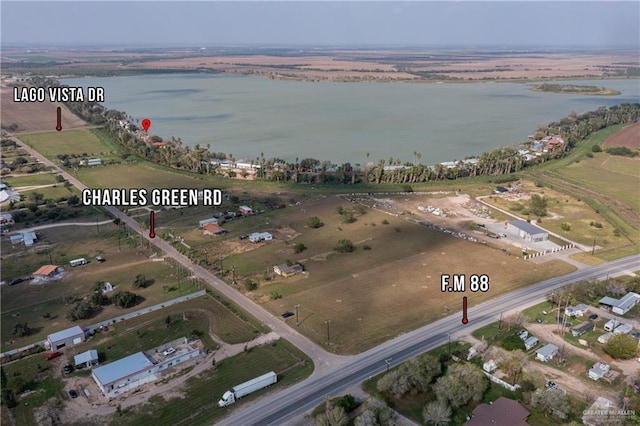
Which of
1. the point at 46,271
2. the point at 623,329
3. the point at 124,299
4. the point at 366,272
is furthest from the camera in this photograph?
the point at 366,272

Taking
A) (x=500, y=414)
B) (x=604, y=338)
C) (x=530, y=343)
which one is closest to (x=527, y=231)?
(x=604, y=338)

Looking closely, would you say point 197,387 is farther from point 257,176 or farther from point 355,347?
point 257,176

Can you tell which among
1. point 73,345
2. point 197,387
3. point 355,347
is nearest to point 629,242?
point 355,347

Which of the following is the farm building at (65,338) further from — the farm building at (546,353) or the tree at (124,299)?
the farm building at (546,353)

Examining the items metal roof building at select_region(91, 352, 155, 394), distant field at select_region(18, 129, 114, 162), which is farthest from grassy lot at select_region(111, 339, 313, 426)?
distant field at select_region(18, 129, 114, 162)

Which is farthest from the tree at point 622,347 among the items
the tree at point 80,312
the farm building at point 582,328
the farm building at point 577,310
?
the tree at point 80,312

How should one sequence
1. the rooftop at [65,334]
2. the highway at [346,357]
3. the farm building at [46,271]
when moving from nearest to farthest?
the highway at [346,357] → the rooftop at [65,334] → the farm building at [46,271]

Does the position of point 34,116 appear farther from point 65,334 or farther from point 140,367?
point 140,367
